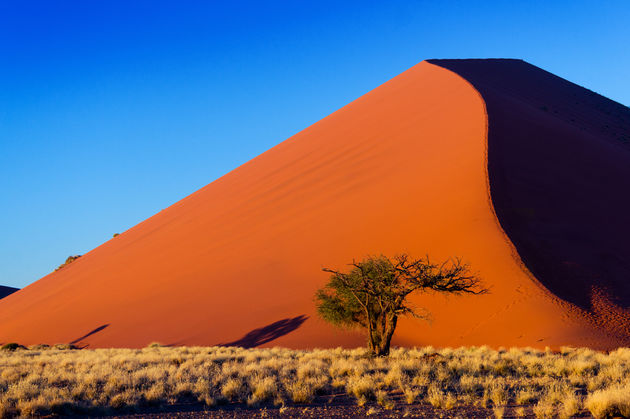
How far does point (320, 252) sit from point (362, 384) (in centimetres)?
1347

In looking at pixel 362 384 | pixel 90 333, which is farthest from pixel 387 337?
pixel 90 333

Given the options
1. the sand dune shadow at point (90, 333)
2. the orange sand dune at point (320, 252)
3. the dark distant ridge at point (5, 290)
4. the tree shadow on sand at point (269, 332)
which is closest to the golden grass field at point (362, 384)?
the orange sand dune at point (320, 252)

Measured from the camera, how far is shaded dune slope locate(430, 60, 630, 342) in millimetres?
16688

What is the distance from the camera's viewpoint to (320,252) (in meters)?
22.2

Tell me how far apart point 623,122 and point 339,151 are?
1055 inches

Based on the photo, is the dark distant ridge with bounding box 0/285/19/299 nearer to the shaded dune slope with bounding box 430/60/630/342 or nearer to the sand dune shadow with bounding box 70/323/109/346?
the sand dune shadow with bounding box 70/323/109/346

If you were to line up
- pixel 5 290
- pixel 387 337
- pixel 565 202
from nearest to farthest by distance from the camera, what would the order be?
1. pixel 387 337
2. pixel 565 202
3. pixel 5 290

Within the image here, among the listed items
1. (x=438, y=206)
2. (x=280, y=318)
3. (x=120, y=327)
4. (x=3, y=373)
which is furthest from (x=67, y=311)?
(x=438, y=206)

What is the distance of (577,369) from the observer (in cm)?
1041

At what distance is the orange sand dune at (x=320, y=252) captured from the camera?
16.7 meters

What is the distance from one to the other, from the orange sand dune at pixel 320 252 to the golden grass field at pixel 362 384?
359 cm

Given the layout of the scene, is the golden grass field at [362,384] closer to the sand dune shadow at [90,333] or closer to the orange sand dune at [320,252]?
the orange sand dune at [320,252]

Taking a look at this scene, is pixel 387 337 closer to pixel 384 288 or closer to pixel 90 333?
pixel 384 288

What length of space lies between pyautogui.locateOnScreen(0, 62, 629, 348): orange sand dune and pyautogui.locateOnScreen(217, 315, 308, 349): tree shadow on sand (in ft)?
0.19
